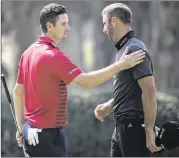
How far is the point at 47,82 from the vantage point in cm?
484

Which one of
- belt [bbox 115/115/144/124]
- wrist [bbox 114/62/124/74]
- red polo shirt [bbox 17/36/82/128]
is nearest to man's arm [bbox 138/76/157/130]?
belt [bbox 115/115/144/124]

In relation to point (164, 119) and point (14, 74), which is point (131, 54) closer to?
point (164, 119)

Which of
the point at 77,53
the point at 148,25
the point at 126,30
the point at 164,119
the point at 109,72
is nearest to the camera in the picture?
the point at 109,72

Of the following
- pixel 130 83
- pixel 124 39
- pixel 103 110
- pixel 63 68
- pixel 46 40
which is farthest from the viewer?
pixel 103 110

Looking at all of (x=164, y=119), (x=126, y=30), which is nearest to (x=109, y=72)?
(x=126, y=30)

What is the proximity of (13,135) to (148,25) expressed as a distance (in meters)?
8.15

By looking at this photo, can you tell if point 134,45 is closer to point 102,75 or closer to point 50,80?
point 102,75

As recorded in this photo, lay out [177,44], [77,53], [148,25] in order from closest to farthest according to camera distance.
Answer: [177,44] < [148,25] < [77,53]

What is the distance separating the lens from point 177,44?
45.6ft

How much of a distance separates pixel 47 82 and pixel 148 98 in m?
0.82

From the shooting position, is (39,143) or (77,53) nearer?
(39,143)

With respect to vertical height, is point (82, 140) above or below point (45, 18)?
below

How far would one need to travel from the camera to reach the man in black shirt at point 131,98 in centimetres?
498

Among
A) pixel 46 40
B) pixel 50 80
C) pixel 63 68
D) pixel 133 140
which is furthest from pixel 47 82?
pixel 133 140
